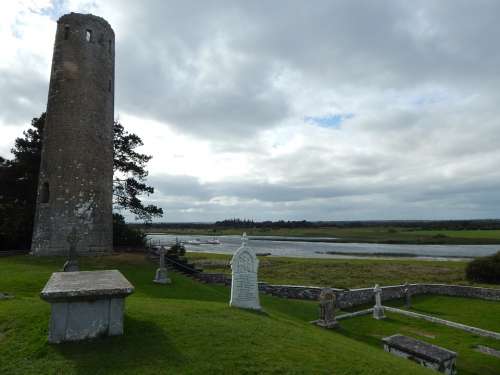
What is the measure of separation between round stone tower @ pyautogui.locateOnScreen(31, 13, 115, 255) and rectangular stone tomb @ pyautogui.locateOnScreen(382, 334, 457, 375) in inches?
666

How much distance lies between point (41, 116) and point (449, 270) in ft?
123

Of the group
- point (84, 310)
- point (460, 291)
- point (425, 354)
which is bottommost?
point (460, 291)

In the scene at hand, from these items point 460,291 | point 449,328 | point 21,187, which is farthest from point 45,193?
point 460,291

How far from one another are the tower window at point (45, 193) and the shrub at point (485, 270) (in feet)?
99.4

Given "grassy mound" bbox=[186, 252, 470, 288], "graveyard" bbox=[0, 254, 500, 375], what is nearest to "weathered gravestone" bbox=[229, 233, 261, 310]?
"graveyard" bbox=[0, 254, 500, 375]

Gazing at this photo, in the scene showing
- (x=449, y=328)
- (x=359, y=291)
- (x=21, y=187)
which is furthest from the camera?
(x=21, y=187)

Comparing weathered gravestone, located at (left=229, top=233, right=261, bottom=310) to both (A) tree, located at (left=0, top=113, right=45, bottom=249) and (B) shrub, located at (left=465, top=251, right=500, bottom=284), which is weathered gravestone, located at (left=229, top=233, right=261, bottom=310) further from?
(B) shrub, located at (left=465, top=251, right=500, bottom=284)

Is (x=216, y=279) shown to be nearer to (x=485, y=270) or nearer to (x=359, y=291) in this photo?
(x=359, y=291)

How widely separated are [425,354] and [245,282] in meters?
5.31

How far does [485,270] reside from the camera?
1031 inches

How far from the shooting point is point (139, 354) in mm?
5738

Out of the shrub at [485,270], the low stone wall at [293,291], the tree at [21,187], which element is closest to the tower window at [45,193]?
the tree at [21,187]

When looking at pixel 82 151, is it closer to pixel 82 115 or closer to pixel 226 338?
pixel 82 115

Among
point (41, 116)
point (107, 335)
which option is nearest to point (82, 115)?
point (41, 116)
